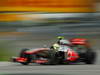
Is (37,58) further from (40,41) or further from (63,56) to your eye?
(40,41)

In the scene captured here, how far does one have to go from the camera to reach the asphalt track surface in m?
8.41

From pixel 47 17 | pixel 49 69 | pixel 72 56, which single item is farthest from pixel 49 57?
pixel 47 17

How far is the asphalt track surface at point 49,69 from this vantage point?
8.41 m

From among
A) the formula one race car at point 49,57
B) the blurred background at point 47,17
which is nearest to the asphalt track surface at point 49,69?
the formula one race car at point 49,57

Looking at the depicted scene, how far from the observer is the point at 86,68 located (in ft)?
30.5

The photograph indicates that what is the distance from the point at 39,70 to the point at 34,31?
9.69 m

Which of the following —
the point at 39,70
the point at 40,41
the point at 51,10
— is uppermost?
the point at 51,10

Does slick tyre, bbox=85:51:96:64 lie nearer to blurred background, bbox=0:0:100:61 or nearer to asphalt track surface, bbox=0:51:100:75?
asphalt track surface, bbox=0:51:100:75

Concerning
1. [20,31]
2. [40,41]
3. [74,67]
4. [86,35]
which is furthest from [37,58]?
[20,31]

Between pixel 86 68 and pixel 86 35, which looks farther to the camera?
pixel 86 35

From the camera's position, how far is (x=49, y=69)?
912 centimetres

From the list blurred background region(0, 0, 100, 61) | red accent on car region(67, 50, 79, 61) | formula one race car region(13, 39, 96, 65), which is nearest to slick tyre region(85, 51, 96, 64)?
formula one race car region(13, 39, 96, 65)

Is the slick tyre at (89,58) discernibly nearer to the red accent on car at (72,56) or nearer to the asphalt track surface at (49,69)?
the asphalt track surface at (49,69)

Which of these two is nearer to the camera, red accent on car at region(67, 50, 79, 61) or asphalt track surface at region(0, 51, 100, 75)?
asphalt track surface at region(0, 51, 100, 75)
